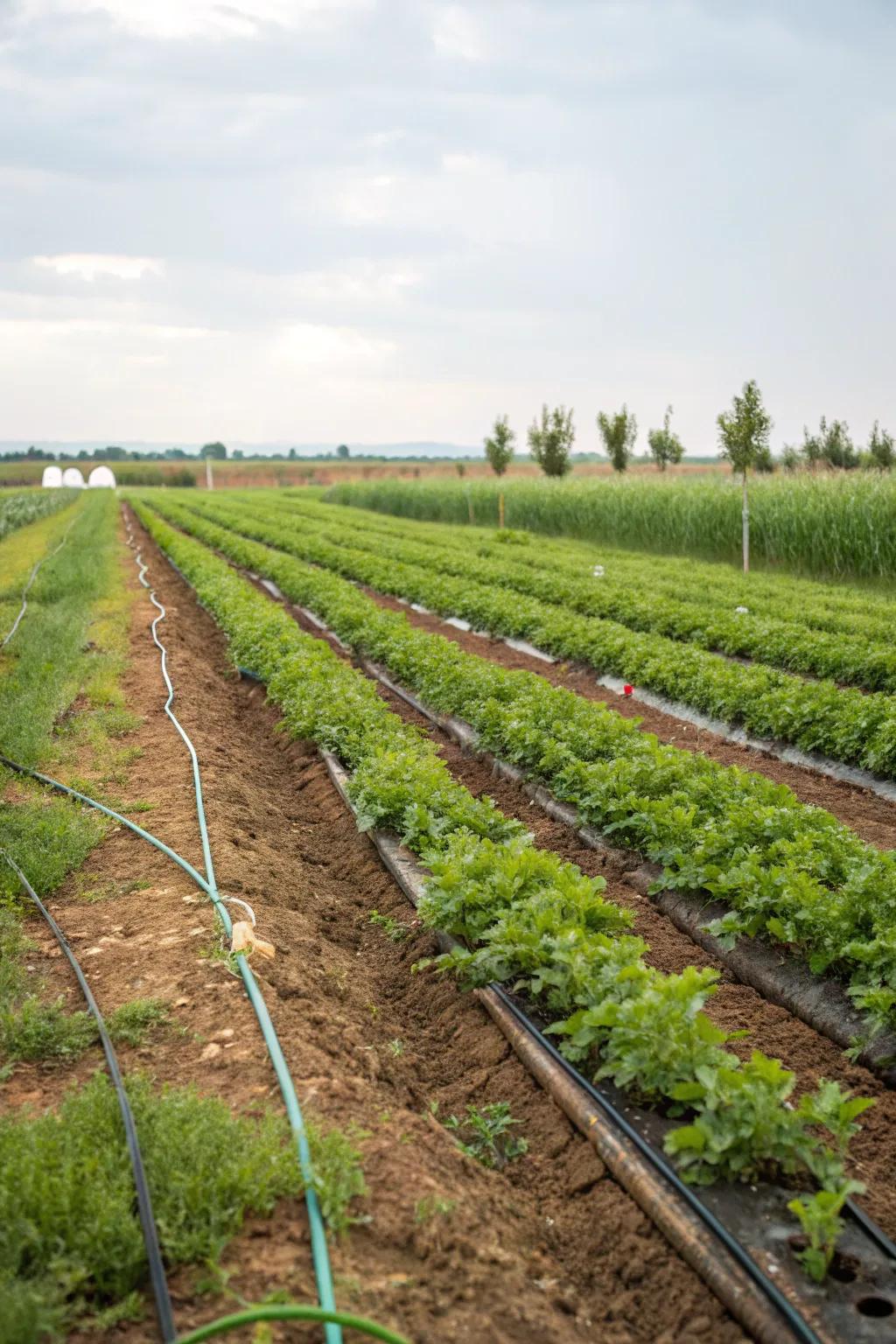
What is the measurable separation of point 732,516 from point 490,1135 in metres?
20.5

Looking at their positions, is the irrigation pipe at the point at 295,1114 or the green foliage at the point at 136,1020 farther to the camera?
the green foliage at the point at 136,1020

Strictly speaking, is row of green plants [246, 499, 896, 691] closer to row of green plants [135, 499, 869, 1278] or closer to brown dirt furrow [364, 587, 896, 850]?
brown dirt furrow [364, 587, 896, 850]

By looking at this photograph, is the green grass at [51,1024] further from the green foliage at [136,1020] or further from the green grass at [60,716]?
the green grass at [60,716]

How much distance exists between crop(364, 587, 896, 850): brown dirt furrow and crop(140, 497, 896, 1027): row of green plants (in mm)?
702

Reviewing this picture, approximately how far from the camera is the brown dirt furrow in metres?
8.47

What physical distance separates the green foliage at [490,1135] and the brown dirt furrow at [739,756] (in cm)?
416

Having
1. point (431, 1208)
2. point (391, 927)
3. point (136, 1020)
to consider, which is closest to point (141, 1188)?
point (431, 1208)

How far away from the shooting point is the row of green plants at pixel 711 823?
5.55m

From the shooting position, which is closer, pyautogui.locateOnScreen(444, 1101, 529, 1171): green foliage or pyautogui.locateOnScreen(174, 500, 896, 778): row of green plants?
pyautogui.locateOnScreen(444, 1101, 529, 1171): green foliage

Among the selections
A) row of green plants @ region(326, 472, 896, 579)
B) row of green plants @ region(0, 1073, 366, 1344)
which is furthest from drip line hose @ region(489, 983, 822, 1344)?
row of green plants @ region(326, 472, 896, 579)

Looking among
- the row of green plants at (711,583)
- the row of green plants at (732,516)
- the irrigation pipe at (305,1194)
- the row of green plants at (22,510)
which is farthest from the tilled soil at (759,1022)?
the row of green plants at (22,510)

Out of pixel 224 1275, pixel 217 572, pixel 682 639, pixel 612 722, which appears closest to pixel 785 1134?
pixel 224 1275

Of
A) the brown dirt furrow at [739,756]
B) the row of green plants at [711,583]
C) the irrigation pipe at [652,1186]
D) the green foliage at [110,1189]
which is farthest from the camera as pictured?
the row of green plants at [711,583]

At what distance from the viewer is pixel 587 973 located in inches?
194
